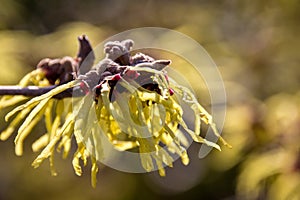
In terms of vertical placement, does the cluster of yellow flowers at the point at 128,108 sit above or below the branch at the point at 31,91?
below

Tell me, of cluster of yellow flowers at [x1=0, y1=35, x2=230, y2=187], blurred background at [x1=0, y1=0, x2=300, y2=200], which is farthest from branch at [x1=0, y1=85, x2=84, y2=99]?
blurred background at [x1=0, y1=0, x2=300, y2=200]

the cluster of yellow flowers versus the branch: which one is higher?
the branch

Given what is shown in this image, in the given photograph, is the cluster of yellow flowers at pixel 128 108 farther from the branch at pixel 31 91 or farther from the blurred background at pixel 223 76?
the blurred background at pixel 223 76

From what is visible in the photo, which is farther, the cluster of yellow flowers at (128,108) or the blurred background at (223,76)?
the blurred background at (223,76)

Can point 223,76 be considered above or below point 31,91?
above

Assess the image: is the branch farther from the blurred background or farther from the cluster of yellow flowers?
the blurred background

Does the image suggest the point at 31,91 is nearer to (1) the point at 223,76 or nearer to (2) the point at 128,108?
(2) the point at 128,108

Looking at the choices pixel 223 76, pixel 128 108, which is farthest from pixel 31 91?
pixel 223 76

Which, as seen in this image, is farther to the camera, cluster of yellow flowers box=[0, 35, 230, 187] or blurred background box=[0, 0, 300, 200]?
blurred background box=[0, 0, 300, 200]

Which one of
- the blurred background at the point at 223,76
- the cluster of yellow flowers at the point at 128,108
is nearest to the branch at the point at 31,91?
the cluster of yellow flowers at the point at 128,108
